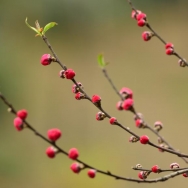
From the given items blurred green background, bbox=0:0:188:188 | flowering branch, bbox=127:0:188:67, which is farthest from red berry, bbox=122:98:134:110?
blurred green background, bbox=0:0:188:188

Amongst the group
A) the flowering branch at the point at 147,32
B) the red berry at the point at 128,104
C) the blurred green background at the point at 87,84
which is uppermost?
the blurred green background at the point at 87,84

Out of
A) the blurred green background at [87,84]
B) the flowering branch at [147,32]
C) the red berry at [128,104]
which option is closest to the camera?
the red berry at [128,104]

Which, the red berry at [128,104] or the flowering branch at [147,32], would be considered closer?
the red berry at [128,104]

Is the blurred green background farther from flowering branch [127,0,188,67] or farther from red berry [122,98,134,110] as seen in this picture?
red berry [122,98,134,110]

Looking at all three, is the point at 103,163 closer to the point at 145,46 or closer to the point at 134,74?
the point at 134,74

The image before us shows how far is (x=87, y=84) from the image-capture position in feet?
7.95

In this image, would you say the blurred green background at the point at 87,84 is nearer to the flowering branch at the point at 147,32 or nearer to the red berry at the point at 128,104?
the flowering branch at the point at 147,32

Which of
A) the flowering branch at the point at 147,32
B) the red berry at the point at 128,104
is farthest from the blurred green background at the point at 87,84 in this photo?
the red berry at the point at 128,104

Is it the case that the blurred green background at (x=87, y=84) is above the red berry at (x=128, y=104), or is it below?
above

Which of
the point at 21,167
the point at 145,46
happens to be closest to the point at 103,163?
the point at 21,167

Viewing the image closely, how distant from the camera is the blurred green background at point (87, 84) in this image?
2252mm

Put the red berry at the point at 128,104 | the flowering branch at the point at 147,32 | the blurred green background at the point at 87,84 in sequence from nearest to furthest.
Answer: the red berry at the point at 128,104 → the flowering branch at the point at 147,32 → the blurred green background at the point at 87,84

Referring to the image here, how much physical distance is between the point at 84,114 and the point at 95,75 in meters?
0.26

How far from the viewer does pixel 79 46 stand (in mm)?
2541
